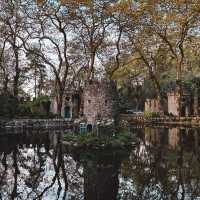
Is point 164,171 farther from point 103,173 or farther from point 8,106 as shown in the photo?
point 8,106

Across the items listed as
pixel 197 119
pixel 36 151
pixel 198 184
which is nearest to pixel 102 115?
pixel 36 151

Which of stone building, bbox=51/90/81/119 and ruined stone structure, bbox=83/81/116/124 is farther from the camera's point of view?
stone building, bbox=51/90/81/119

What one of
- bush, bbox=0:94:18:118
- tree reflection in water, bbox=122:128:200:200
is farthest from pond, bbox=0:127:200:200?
bush, bbox=0:94:18:118

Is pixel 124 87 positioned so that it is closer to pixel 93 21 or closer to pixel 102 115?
pixel 93 21

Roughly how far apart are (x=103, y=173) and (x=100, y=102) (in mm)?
11300

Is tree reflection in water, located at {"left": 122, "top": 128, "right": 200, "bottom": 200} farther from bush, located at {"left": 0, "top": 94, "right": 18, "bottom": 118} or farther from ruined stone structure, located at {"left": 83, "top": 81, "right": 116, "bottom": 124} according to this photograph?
bush, located at {"left": 0, "top": 94, "right": 18, "bottom": 118}

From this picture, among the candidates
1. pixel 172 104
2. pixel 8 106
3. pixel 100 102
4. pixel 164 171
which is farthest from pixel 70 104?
pixel 164 171

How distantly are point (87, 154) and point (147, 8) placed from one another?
27883mm

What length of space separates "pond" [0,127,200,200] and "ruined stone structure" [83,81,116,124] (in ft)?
10.1

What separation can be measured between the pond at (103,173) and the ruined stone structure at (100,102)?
307cm

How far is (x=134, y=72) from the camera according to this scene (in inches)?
2601

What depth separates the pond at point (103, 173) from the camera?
12195mm

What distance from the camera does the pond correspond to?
12195 millimetres

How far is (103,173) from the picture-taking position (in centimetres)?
1511
